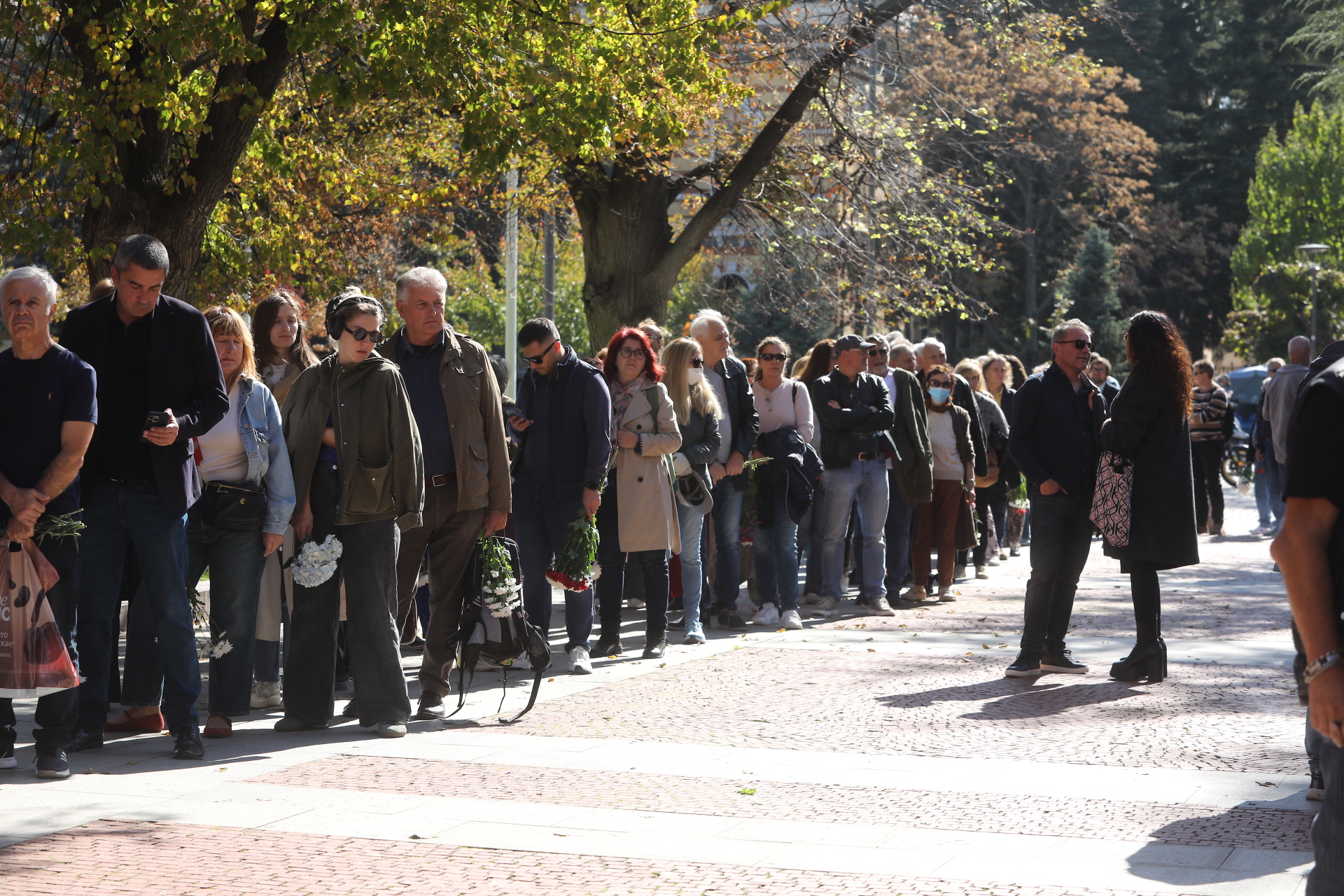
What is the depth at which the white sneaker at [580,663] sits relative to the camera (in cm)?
905

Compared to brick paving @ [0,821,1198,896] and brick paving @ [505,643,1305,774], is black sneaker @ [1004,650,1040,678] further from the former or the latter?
brick paving @ [0,821,1198,896]

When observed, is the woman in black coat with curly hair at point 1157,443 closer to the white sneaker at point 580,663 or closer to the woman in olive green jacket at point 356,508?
the white sneaker at point 580,663

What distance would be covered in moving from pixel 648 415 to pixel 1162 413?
3.12 meters

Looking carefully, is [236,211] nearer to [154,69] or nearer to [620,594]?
[154,69]

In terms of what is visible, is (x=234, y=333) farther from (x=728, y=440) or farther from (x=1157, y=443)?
(x=1157, y=443)

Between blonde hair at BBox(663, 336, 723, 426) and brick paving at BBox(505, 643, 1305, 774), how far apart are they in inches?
67.1

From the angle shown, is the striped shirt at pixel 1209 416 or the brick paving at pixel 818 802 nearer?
the brick paving at pixel 818 802

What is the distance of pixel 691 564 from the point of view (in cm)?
1041

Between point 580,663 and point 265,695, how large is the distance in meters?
1.94

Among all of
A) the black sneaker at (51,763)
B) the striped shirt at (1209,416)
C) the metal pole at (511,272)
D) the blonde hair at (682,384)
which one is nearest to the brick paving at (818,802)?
the black sneaker at (51,763)

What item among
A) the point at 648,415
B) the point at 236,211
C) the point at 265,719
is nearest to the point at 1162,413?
the point at 648,415

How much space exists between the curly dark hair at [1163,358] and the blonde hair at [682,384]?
3030 millimetres

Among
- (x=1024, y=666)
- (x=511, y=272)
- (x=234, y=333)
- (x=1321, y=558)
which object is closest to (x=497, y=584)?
(x=234, y=333)

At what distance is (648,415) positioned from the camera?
379 inches
